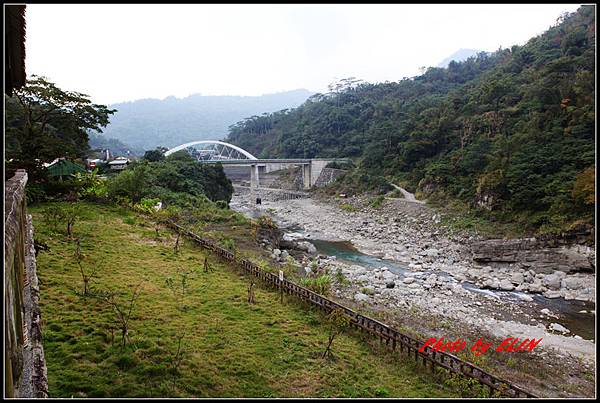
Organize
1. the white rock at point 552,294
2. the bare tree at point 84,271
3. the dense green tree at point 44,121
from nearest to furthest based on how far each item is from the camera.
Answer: the bare tree at point 84,271 < the white rock at point 552,294 < the dense green tree at point 44,121

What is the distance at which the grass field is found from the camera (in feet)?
22.9

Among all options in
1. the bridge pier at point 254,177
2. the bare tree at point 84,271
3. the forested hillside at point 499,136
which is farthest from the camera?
the bridge pier at point 254,177

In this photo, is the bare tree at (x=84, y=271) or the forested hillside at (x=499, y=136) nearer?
the bare tree at (x=84, y=271)

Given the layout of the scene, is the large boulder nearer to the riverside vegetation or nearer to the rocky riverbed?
the rocky riverbed

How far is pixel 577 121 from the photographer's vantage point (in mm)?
27406

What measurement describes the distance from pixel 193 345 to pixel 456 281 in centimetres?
1499

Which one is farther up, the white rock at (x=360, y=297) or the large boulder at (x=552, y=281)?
the white rock at (x=360, y=297)

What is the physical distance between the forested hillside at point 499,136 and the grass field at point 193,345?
1931 cm

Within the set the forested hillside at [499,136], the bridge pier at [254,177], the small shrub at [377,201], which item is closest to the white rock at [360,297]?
the forested hillside at [499,136]

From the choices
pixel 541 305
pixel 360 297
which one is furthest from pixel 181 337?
pixel 541 305

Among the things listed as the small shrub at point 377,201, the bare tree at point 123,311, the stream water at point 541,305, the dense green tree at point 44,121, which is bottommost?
the stream water at point 541,305

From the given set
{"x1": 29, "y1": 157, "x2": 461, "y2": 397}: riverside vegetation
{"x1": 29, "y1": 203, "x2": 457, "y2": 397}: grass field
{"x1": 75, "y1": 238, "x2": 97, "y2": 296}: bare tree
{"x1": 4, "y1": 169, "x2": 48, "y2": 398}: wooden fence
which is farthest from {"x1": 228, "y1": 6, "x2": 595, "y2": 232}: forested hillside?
{"x1": 4, "y1": 169, "x2": 48, "y2": 398}: wooden fence

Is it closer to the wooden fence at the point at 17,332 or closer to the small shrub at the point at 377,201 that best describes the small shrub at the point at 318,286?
the wooden fence at the point at 17,332

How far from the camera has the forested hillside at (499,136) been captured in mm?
25844
